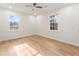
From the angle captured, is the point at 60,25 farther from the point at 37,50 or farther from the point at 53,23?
the point at 37,50

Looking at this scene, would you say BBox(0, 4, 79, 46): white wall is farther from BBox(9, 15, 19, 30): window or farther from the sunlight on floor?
the sunlight on floor

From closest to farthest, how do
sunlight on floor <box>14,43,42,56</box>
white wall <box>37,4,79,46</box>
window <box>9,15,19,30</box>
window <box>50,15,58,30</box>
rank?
sunlight on floor <box>14,43,42,56</box>, white wall <box>37,4,79,46</box>, window <box>9,15,19,30</box>, window <box>50,15,58,30</box>

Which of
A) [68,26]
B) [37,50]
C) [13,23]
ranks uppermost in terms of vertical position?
[13,23]

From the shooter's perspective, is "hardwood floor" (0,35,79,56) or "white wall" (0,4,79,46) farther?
"white wall" (0,4,79,46)

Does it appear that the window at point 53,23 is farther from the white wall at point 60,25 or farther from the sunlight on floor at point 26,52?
the sunlight on floor at point 26,52

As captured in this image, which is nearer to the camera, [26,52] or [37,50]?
[26,52]

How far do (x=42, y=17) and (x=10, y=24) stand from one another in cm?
305

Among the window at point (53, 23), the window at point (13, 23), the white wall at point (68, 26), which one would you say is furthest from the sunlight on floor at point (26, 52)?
the window at point (53, 23)

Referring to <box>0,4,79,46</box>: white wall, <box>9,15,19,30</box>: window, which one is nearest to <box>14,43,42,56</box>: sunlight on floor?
<box>0,4,79,46</box>: white wall

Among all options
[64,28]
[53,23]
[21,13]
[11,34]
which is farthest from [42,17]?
[11,34]

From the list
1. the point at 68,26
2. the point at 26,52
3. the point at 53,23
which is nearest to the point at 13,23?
the point at 26,52

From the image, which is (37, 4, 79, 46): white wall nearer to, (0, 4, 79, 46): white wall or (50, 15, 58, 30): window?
(0, 4, 79, 46): white wall

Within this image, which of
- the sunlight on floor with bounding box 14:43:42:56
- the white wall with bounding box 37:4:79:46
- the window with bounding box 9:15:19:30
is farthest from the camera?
the window with bounding box 9:15:19:30

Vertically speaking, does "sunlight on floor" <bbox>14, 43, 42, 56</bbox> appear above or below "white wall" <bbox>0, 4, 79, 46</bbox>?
below
